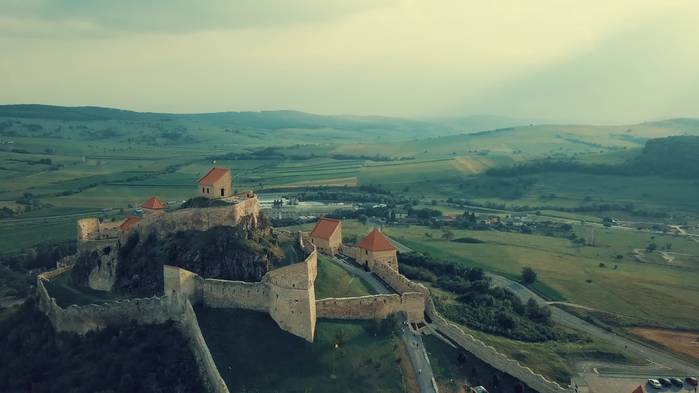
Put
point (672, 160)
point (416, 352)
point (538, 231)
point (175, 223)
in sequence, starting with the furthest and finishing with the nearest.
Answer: point (672, 160) → point (538, 231) → point (175, 223) → point (416, 352)

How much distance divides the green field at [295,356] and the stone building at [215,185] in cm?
1545

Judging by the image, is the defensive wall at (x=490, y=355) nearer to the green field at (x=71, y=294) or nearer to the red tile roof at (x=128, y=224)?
the green field at (x=71, y=294)

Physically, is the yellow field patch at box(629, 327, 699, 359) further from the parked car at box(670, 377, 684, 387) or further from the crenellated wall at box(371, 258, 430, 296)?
the crenellated wall at box(371, 258, 430, 296)

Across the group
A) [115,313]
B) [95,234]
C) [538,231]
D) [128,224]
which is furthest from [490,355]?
[538,231]

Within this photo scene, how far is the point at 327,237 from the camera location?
238 feet

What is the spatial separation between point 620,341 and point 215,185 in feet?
151

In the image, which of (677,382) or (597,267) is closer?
(677,382)

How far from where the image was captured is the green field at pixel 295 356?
154 feet

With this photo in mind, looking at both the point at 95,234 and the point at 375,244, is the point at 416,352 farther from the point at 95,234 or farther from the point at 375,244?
the point at 95,234

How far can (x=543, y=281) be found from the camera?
3519 inches

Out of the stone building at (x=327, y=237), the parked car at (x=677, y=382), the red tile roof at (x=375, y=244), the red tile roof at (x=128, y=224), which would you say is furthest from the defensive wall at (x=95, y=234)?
the parked car at (x=677, y=382)

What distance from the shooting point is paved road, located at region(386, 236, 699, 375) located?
201ft

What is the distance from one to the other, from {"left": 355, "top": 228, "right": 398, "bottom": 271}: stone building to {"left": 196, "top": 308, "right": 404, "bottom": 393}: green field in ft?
50.9

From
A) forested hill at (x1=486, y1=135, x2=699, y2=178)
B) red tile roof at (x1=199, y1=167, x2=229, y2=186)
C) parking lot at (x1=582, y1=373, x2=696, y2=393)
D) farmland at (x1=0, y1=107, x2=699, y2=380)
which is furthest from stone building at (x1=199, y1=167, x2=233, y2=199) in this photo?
forested hill at (x1=486, y1=135, x2=699, y2=178)
